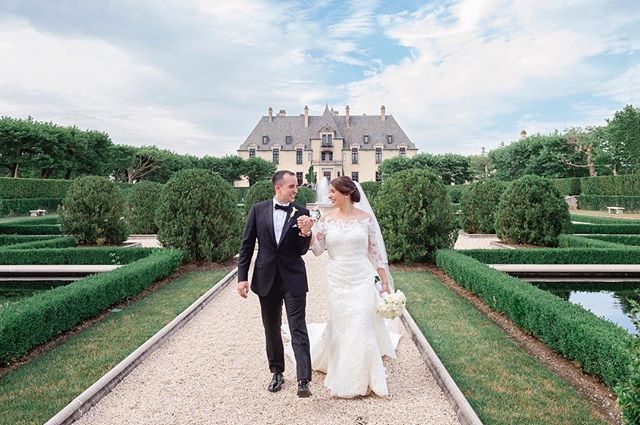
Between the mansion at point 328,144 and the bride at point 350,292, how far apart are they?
6118cm

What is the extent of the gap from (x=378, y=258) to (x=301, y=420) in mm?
1582

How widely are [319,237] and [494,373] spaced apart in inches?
85.5

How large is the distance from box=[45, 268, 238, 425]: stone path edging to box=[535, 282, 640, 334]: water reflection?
6.05m

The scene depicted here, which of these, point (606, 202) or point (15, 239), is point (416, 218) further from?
point (606, 202)

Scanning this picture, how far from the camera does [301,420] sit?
396cm

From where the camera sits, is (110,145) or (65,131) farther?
(110,145)

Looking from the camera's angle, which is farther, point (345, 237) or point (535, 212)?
point (535, 212)

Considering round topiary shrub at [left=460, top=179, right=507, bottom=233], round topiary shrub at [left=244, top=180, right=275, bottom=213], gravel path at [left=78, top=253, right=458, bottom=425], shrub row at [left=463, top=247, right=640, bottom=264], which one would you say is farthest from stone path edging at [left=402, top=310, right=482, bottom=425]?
round topiary shrub at [left=460, top=179, right=507, bottom=233]

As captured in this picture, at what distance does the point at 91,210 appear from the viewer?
45.1 feet

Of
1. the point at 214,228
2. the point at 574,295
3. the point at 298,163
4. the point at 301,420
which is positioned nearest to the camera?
the point at 301,420

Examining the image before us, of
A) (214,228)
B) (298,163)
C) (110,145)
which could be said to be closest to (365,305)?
(214,228)

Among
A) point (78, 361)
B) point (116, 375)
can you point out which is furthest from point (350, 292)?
point (78, 361)

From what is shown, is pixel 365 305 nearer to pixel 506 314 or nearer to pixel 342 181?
pixel 342 181

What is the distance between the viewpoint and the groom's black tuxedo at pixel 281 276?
14.3 ft
